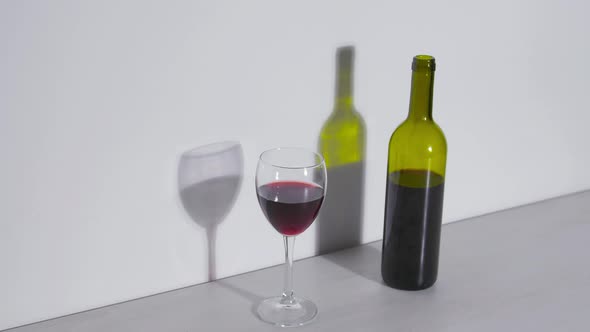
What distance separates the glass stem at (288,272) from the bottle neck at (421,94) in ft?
0.79

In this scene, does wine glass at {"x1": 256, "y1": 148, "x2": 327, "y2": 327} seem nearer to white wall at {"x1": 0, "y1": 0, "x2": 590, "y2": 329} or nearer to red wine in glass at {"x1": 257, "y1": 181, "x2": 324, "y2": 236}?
red wine in glass at {"x1": 257, "y1": 181, "x2": 324, "y2": 236}

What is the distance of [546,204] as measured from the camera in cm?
147

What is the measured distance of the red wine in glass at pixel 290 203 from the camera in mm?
1011

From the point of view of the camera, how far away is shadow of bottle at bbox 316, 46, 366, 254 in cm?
118

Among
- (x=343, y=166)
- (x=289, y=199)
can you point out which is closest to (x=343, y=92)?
(x=343, y=166)

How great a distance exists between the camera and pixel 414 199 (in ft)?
3.59

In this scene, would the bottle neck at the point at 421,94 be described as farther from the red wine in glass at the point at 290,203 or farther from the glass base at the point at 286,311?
the glass base at the point at 286,311

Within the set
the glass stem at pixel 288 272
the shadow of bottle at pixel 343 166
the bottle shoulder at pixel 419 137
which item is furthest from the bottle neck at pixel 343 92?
the glass stem at pixel 288 272

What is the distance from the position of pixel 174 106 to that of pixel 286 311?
1.05ft

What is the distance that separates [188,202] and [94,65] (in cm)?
24

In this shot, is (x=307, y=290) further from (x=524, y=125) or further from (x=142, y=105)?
(x=524, y=125)

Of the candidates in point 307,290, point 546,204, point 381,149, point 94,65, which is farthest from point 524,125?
point 94,65

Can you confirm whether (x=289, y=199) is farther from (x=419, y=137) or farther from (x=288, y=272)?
(x=419, y=137)

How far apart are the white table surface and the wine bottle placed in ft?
0.13
